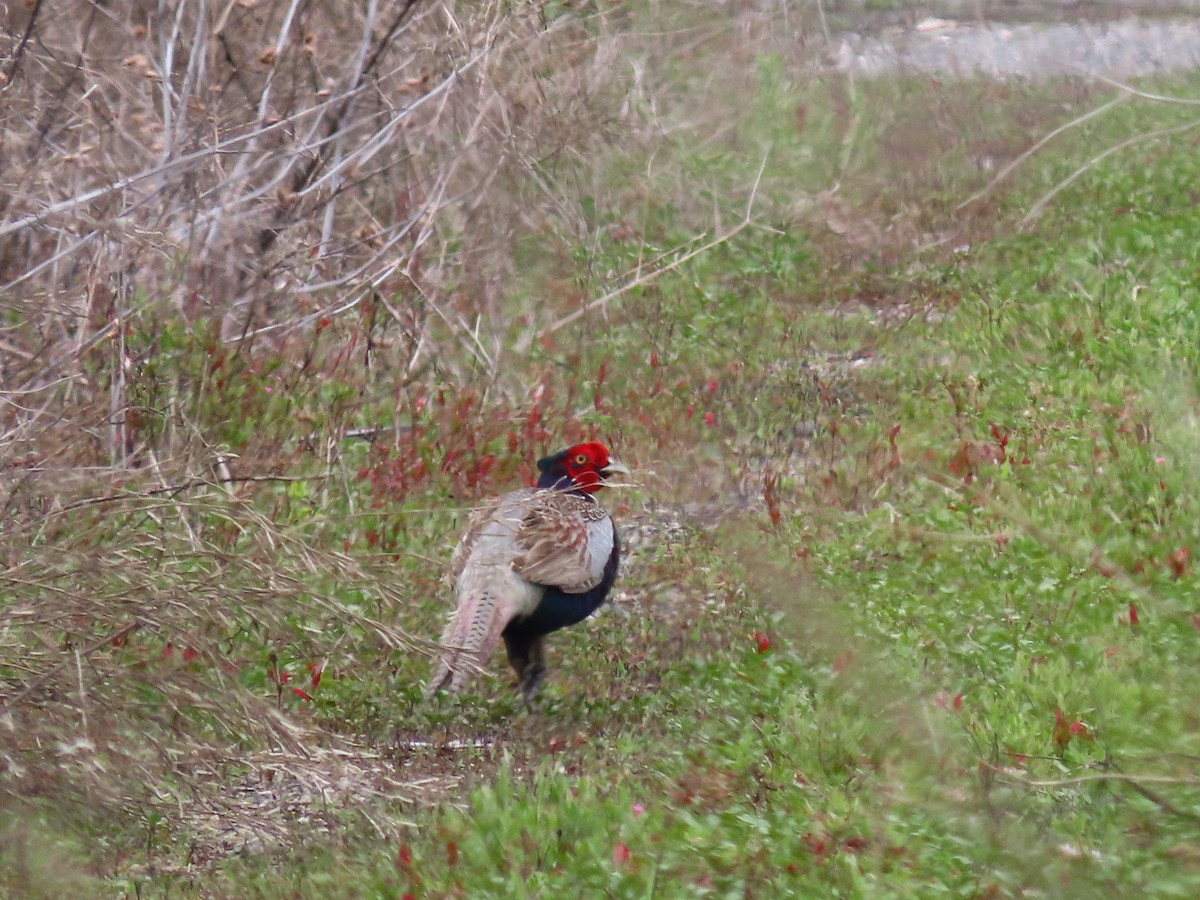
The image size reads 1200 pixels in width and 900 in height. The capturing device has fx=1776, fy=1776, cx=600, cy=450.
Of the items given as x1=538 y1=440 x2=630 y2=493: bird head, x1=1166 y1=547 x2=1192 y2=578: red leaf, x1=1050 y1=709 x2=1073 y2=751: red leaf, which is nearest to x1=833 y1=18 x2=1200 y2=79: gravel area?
x1=1166 y1=547 x2=1192 y2=578: red leaf

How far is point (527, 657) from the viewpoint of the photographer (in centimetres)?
754

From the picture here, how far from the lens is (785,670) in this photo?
24.4ft

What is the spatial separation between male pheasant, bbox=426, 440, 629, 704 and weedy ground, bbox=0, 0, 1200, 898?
8.6 inches

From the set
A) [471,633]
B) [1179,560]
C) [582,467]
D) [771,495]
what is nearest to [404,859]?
[471,633]

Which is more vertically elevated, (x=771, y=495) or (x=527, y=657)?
(x=527, y=657)

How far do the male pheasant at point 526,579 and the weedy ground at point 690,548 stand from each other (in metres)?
0.22

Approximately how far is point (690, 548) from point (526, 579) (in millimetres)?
1878

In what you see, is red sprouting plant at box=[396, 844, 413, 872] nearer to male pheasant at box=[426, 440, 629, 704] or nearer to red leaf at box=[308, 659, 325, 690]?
male pheasant at box=[426, 440, 629, 704]

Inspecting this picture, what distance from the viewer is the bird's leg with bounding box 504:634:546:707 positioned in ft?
24.7

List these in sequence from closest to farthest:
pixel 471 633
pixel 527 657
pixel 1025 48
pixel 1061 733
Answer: pixel 1061 733, pixel 471 633, pixel 527 657, pixel 1025 48

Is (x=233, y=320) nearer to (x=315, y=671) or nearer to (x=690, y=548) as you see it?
(x=690, y=548)

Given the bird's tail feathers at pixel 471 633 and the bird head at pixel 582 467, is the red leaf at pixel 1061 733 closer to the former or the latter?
the bird's tail feathers at pixel 471 633

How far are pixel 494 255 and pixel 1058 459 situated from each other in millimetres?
3732

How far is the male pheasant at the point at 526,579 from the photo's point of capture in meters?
7.33
